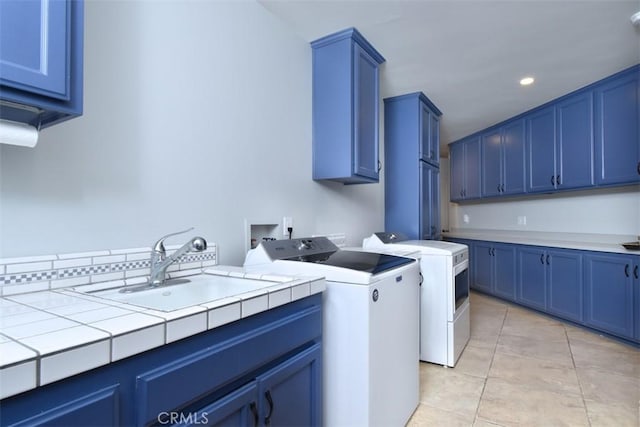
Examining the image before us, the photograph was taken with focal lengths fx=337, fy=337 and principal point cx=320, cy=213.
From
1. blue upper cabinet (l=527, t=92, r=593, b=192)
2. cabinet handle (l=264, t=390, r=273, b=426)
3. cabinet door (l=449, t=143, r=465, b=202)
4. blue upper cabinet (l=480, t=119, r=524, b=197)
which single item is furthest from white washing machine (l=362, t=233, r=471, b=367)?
cabinet door (l=449, t=143, r=465, b=202)

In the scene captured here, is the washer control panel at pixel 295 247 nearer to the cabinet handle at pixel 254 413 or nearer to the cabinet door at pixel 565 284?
the cabinet handle at pixel 254 413

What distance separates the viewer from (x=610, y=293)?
2.86 meters

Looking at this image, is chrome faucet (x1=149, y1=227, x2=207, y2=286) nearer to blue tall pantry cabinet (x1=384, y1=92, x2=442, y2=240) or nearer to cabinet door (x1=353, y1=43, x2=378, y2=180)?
cabinet door (x1=353, y1=43, x2=378, y2=180)

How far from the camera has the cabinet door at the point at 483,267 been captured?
430 cm

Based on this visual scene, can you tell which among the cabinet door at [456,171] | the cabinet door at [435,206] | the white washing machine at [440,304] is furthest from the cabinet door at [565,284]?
the cabinet door at [456,171]

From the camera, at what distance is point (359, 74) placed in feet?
7.62

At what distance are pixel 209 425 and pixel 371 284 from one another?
75 cm

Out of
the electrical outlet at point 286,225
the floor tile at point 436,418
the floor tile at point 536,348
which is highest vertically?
the electrical outlet at point 286,225

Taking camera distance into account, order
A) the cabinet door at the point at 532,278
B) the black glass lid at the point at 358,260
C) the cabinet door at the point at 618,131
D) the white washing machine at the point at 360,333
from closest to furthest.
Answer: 1. the white washing machine at the point at 360,333
2. the black glass lid at the point at 358,260
3. the cabinet door at the point at 618,131
4. the cabinet door at the point at 532,278

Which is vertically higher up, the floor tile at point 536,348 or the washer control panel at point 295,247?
the washer control panel at point 295,247

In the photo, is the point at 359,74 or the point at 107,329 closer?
the point at 107,329

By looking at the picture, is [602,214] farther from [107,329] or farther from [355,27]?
[107,329]

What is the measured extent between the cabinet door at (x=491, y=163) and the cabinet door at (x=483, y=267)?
74 centimetres

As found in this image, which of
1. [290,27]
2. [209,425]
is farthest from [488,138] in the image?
[209,425]
